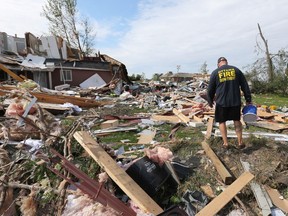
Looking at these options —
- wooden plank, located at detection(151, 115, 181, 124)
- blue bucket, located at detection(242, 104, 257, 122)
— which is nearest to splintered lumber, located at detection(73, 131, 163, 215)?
blue bucket, located at detection(242, 104, 257, 122)

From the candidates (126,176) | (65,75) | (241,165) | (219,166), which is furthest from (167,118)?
(65,75)

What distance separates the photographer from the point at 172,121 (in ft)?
28.5

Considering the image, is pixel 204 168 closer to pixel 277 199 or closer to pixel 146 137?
pixel 277 199

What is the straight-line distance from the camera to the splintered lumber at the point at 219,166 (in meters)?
3.69

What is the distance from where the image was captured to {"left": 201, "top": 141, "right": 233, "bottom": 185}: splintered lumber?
369cm

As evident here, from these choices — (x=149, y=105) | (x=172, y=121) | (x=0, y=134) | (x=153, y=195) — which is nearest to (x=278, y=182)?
(x=153, y=195)

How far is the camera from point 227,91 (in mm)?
4840

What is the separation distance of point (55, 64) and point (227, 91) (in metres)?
21.8

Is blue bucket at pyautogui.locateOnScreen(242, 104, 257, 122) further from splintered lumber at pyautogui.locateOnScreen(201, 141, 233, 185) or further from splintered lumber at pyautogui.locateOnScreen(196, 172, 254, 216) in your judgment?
splintered lumber at pyautogui.locateOnScreen(196, 172, 254, 216)

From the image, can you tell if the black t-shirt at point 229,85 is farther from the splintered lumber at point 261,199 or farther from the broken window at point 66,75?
the broken window at point 66,75

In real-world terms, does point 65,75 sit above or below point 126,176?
below

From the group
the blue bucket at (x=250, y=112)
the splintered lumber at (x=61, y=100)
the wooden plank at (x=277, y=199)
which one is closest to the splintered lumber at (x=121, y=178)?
the wooden plank at (x=277, y=199)

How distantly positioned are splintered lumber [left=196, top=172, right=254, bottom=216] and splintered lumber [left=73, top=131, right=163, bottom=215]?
52 cm

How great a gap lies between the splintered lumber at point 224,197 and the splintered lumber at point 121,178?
522mm
